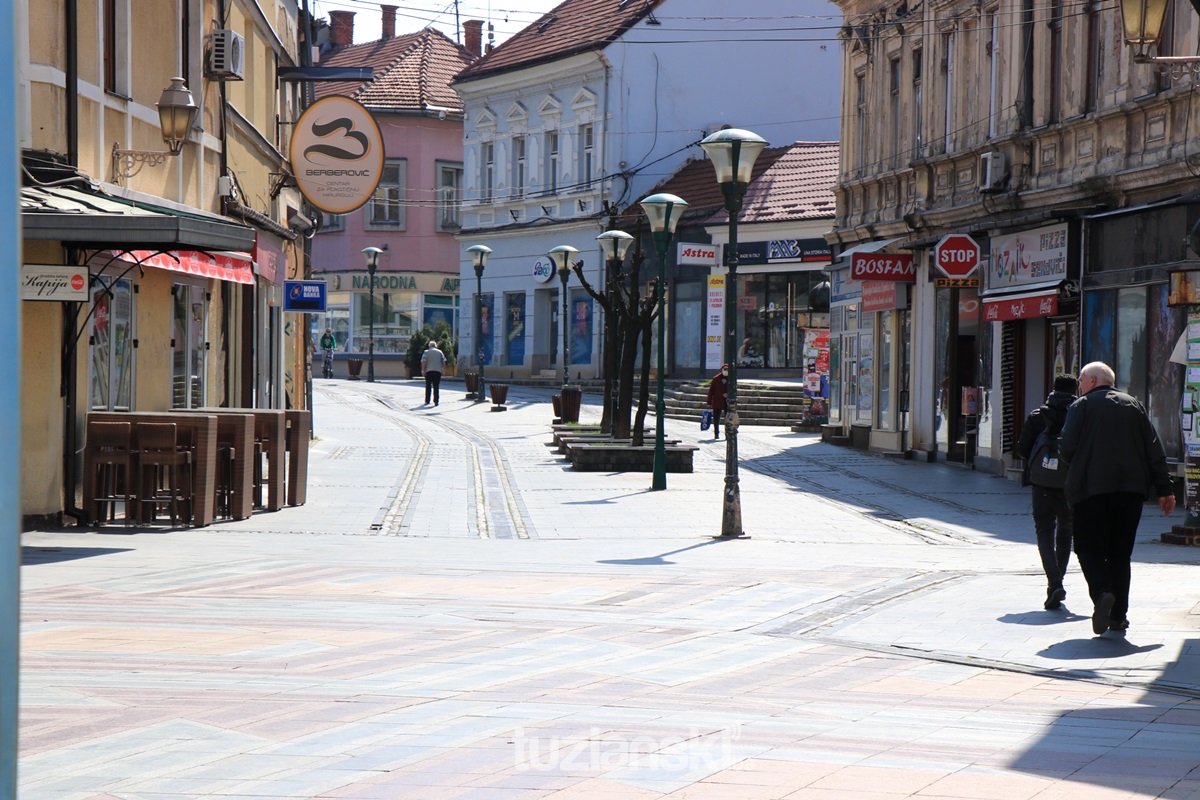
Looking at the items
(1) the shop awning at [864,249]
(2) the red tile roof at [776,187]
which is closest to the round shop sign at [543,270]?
(2) the red tile roof at [776,187]

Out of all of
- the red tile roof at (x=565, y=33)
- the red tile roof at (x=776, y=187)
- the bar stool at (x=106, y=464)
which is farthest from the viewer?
the red tile roof at (x=565, y=33)

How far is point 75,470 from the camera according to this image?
15.0 metres

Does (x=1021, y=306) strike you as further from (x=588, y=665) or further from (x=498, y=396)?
(x=498, y=396)

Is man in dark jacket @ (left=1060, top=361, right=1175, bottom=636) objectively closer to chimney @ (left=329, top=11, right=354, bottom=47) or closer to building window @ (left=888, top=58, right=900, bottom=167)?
building window @ (left=888, top=58, right=900, bottom=167)

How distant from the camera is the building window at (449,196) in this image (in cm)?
6450

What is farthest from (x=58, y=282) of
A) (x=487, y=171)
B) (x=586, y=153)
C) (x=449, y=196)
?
(x=449, y=196)

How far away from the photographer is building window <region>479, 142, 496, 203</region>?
57.0 metres

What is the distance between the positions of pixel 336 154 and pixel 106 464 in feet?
29.2

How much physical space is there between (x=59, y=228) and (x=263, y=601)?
4.18 meters

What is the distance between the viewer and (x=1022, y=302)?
2323cm

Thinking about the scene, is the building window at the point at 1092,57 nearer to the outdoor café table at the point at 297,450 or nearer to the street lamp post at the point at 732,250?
the street lamp post at the point at 732,250

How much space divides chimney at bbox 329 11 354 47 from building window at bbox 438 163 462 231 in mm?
13802

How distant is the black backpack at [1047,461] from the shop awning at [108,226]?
728cm

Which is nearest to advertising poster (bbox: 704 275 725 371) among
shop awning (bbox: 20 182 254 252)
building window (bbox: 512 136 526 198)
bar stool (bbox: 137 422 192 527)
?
building window (bbox: 512 136 526 198)
